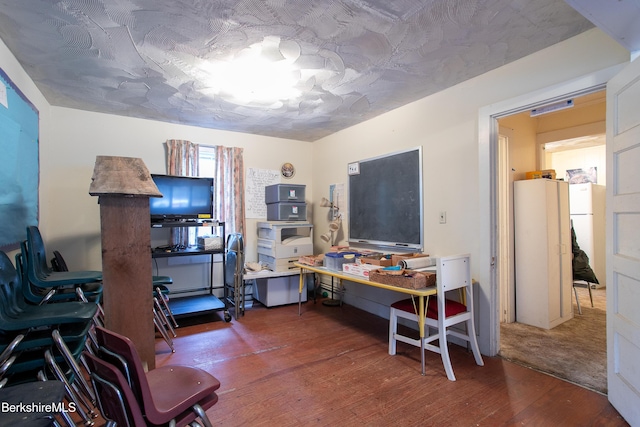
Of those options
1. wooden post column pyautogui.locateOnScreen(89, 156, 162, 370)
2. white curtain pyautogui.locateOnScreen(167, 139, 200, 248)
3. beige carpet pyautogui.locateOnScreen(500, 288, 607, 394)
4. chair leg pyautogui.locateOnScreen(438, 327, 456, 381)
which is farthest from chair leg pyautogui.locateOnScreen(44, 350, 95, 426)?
beige carpet pyautogui.locateOnScreen(500, 288, 607, 394)

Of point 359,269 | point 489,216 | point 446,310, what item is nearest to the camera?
point 446,310

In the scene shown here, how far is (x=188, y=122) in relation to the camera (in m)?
3.94

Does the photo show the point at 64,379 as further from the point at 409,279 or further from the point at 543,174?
the point at 543,174

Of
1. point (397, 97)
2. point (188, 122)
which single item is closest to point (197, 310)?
point (188, 122)

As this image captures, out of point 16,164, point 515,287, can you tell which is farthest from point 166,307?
point 515,287

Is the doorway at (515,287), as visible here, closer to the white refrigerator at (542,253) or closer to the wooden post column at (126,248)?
the white refrigerator at (542,253)

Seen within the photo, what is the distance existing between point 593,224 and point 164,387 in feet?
20.9

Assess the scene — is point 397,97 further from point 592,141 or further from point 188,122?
point 592,141

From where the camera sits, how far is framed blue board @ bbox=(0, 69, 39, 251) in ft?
6.82

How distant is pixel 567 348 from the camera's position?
9.10ft

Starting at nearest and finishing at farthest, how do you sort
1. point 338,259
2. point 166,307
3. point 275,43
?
point 275,43 < point 166,307 < point 338,259

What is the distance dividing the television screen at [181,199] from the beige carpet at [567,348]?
3564mm

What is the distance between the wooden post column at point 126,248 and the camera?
63.1 inches

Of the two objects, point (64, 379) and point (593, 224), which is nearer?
point (64, 379)
